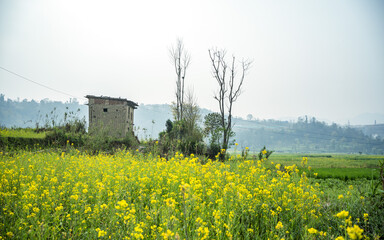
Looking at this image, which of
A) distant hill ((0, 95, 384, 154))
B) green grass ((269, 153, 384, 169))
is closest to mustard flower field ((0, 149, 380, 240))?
green grass ((269, 153, 384, 169))

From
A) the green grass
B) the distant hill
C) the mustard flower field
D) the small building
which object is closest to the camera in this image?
the mustard flower field

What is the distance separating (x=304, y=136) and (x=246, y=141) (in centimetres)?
4193

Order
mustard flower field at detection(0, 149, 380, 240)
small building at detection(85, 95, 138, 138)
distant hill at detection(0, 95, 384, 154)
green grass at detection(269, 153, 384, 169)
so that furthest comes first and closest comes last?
distant hill at detection(0, 95, 384, 154) → small building at detection(85, 95, 138, 138) → green grass at detection(269, 153, 384, 169) → mustard flower field at detection(0, 149, 380, 240)

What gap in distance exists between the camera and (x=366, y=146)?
135750 millimetres

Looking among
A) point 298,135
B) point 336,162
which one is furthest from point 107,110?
point 298,135

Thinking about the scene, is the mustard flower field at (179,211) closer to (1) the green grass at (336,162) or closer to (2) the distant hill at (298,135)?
(1) the green grass at (336,162)

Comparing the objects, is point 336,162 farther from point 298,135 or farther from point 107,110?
point 298,135

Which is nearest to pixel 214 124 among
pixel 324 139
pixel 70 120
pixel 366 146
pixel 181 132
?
pixel 181 132

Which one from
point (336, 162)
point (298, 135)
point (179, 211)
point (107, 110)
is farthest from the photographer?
point (298, 135)

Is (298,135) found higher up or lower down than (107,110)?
lower down

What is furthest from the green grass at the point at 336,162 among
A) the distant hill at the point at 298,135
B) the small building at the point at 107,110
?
the distant hill at the point at 298,135

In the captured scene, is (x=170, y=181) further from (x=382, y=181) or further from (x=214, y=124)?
(x=214, y=124)

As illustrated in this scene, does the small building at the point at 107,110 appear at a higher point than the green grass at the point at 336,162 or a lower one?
higher

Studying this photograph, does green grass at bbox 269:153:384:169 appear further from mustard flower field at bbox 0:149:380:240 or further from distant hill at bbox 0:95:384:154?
distant hill at bbox 0:95:384:154
